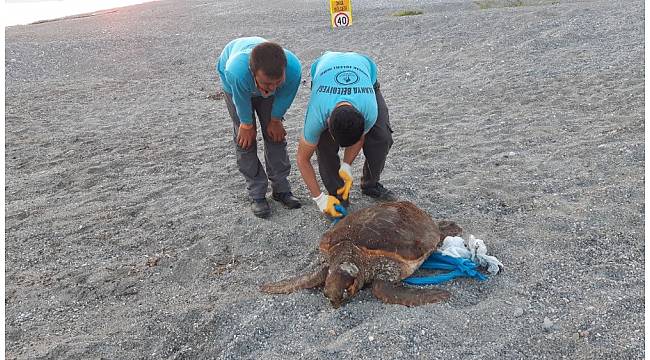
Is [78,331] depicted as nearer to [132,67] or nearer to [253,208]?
[253,208]

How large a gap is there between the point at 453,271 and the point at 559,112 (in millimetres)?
2884

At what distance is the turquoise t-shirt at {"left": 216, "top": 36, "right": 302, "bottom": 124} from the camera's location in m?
3.01

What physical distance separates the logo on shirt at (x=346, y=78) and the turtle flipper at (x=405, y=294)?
1133 mm

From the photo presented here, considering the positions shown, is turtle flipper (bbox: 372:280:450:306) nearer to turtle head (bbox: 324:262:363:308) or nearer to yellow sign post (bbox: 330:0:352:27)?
turtle head (bbox: 324:262:363:308)

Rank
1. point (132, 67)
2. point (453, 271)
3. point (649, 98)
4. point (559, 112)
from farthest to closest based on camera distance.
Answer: point (132, 67) < point (559, 112) < point (649, 98) < point (453, 271)

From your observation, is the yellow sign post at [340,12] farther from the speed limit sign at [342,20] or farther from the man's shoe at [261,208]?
the man's shoe at [261,208]

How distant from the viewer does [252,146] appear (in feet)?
11.5

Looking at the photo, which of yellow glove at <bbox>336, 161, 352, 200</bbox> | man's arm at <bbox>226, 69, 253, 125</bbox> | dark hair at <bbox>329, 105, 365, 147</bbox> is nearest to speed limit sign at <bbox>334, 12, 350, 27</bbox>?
man's arm at <bbox>226, 69, 253, 125</bbox>

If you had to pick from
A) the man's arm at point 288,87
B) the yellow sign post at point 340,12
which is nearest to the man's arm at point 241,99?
the man's arm at point 288,87

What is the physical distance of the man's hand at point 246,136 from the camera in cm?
330

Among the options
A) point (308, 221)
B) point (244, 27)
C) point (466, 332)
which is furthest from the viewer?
point (244, 27)

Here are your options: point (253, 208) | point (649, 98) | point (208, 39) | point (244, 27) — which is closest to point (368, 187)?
point (253, 208)

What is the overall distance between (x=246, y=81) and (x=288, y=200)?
1.00 meters

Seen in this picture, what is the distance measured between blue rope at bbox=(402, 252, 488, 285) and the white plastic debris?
35 mm
